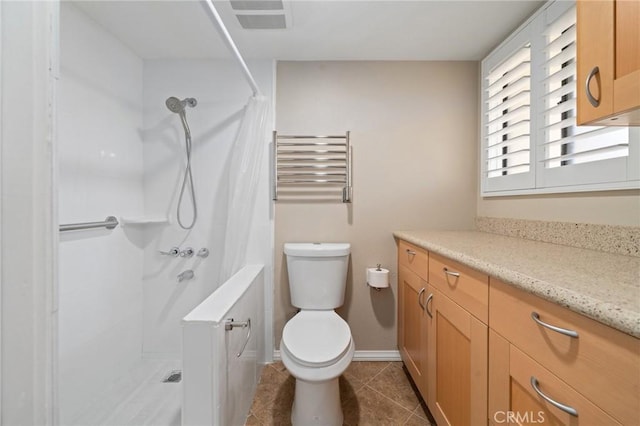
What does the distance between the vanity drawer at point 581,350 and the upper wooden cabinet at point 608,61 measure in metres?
0.57

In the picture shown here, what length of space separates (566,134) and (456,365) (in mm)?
1204

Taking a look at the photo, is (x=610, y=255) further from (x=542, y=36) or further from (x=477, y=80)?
(x=477, y=80)

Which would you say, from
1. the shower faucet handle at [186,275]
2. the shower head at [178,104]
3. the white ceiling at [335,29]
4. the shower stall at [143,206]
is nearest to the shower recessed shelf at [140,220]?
the shower stall at [143,206]

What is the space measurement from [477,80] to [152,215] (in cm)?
252

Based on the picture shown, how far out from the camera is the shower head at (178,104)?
1.82 m

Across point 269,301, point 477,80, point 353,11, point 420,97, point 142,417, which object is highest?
point 353,11

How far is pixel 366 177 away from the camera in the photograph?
201cm

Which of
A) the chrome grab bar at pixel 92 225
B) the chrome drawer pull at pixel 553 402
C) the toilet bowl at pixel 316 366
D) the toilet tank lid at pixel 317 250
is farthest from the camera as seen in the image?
the toilet tank lid at pixel 317 250

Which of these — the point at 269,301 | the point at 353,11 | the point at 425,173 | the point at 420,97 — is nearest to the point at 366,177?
the point at 425,173

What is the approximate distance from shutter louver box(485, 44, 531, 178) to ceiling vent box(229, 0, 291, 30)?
1.31 m

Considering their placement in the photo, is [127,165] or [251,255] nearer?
[127,165]

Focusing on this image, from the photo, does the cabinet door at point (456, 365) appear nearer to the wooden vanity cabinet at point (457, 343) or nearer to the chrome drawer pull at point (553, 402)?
the wooden vanity cabinet at point (457, 343)

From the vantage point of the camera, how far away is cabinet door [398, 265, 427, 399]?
1.48 meters

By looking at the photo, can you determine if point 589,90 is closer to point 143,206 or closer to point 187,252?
point 187,252
